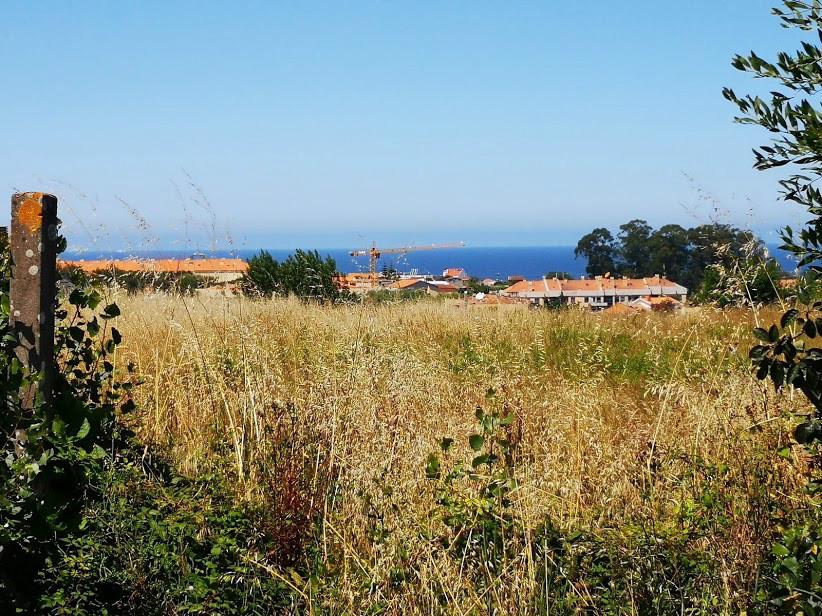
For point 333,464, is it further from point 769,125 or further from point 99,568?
point 769,125

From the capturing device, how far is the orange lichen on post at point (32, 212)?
11.5ft

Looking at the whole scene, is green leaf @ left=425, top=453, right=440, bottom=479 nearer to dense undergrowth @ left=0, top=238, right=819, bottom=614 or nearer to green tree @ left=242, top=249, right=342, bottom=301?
dense undergrowth @ left=0, top=238, right=819, bottom=614

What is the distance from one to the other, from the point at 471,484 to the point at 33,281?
7.38 ft

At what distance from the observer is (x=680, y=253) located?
30.5 metres

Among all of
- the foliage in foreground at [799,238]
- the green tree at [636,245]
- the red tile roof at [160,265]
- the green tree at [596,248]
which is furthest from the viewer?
the green tree at [596,248]

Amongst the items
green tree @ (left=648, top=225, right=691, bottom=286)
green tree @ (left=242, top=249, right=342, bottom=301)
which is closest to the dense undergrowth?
green tree @ (left=242, top=249, right=342, bottom=301)

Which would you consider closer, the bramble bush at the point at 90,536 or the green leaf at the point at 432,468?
the bramble bush at the point at 90,536

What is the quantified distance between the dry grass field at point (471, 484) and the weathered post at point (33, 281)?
114 cm

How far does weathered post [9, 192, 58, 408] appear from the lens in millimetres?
3422

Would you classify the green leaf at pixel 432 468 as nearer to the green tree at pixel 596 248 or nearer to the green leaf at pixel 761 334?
the green leaf at pixel 761 334

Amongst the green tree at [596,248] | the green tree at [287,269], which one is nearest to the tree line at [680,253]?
the green tree at [596,248]

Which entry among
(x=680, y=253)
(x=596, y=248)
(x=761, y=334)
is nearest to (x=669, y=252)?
(x=680, y=253)

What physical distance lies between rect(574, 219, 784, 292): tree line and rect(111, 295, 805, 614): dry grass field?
25.0 inches

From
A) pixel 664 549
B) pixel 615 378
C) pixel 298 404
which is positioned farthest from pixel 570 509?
pixel 615 378
